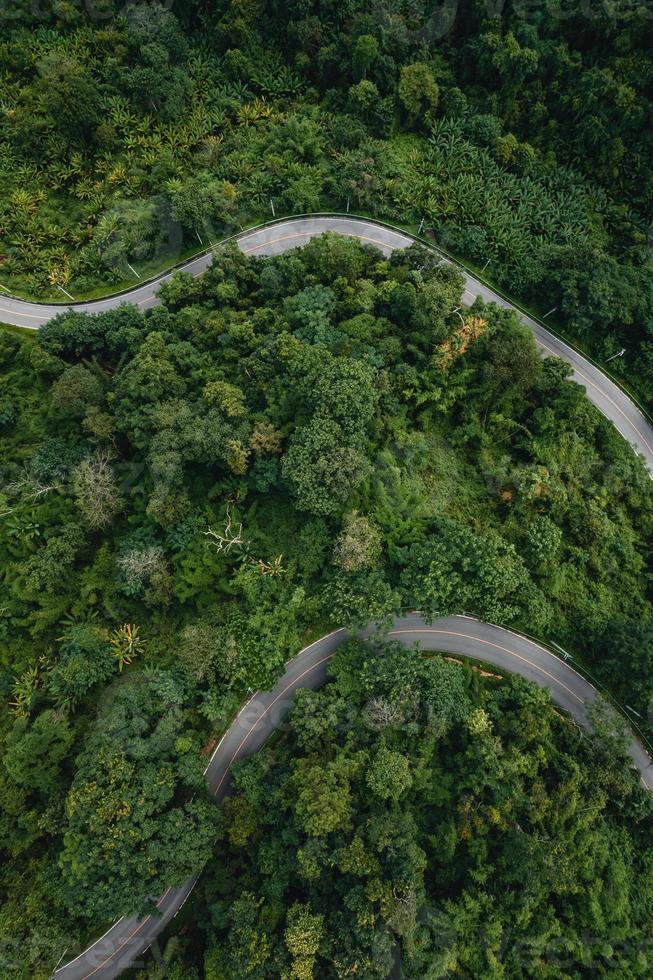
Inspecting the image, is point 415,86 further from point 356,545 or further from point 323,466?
point 356,545

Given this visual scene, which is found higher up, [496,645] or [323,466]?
[323,466]

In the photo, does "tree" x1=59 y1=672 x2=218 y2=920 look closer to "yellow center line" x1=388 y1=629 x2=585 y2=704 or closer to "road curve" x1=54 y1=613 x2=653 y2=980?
"road curve" x1=54 y1=613 x2=653 y2=980

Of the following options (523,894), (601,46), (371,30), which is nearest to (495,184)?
(601,46)

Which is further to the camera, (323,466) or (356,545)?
(356,545)

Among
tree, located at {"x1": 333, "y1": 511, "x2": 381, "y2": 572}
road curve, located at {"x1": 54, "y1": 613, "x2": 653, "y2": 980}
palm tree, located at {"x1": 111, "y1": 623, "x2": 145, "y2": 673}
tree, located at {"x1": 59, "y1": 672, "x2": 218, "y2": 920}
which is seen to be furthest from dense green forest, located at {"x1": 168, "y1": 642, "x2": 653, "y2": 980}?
palm tree, located at {"x1": 111, "y1": 623, "x2": 145, "y2": 673}

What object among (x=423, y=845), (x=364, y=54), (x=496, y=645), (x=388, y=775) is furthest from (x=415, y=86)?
(x=423, y=845)

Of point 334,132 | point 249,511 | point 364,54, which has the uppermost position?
point 364,54

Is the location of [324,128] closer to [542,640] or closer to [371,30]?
[371,30]

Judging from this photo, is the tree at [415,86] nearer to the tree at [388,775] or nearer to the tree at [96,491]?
the tree at [96,491]

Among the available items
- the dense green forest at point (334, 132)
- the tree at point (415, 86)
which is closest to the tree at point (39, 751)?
the dense green forest at point (334, 132)
